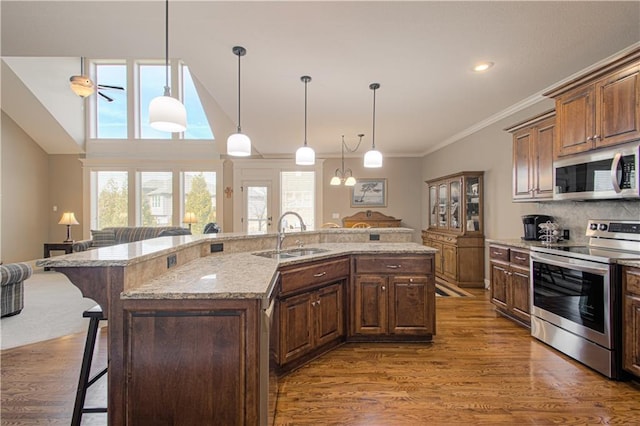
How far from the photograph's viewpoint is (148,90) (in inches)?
299

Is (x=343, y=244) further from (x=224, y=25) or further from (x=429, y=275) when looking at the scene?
(x=224, y=25)

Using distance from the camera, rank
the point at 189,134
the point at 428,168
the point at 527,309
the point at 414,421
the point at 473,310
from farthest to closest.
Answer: the point at 189,134
the point at 428,168
the point at 473,310
the point at 527,309
the point at 414,421

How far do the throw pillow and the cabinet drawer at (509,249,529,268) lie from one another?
6777 millimetres

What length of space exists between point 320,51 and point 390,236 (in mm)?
2040

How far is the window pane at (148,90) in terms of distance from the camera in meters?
7.50

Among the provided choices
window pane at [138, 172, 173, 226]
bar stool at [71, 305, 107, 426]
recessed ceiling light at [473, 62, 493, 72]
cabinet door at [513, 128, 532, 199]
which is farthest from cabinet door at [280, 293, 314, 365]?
window pane at [138, 172, 173, 226]

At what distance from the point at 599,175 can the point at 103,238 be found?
760cm

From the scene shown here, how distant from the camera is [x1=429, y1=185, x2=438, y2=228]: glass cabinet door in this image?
5.89m

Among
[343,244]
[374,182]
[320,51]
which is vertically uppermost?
[320,51]

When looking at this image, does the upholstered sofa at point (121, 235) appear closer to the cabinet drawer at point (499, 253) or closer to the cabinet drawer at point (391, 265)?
the cabinet drawer at point (391, 265)

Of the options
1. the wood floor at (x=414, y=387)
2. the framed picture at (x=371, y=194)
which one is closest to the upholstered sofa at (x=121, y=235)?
the wood floor at (x=414, y=387)

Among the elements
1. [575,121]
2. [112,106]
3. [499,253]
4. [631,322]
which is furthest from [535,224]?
[112,106]

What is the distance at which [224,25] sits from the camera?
7.69ft

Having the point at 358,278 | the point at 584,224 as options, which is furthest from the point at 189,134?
the point at 584,224
